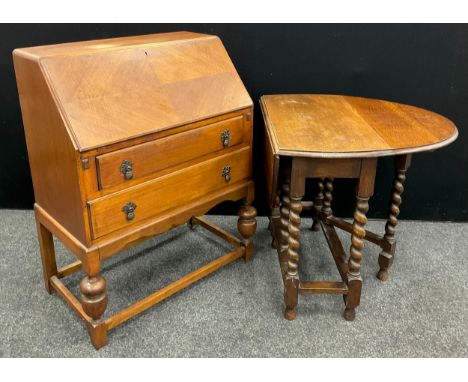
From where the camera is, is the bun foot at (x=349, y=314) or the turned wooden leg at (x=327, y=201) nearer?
the bun foot at (x=349, y=314)

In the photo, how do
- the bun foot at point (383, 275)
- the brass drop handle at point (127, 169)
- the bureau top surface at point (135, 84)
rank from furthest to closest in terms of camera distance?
the bun foot at point (383, 275)
the brass drop handle at point (127, 169)
the bureau top surface at point (135, 84)

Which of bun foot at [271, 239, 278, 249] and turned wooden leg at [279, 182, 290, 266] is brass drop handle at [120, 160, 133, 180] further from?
bun foot at [271, 239, 278, 249]

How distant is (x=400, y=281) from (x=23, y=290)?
201cm

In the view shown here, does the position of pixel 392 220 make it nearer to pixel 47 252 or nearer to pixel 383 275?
pixel 383 275

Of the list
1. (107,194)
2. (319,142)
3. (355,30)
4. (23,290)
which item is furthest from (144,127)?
(355,30)

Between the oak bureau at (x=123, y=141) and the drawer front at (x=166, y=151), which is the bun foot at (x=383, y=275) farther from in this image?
the drawer front at (x=166, y=151)

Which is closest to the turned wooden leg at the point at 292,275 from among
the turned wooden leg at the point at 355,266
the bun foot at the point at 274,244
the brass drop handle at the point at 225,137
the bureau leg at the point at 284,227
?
the bureau leg at the point at 284,227

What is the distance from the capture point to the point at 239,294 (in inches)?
103

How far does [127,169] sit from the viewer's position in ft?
6.67

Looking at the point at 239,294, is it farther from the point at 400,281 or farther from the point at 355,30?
the point at 355,30

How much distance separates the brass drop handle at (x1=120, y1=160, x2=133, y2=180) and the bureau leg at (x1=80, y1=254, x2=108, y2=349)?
379mm

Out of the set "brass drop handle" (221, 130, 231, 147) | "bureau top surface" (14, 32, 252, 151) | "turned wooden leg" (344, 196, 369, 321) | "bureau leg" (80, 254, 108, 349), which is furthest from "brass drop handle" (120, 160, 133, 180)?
"turned wooden leg" (344, 196, 369, 321)

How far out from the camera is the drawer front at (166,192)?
203 centimetres

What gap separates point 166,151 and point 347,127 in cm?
83
